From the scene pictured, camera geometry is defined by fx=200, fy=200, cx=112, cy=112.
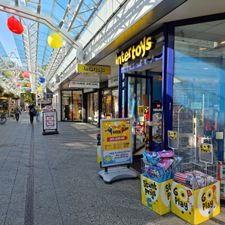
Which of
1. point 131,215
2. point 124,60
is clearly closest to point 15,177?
point 131,215

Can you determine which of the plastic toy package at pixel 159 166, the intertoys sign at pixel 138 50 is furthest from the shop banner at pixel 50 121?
the plastic toy package at pixel 159 166

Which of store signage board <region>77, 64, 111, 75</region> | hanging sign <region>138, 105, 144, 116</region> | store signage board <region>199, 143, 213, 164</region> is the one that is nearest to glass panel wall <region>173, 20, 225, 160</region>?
store signage board <region>199, 143, 213, 164</region>

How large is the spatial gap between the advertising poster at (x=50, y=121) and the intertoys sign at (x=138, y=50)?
20.3 ft

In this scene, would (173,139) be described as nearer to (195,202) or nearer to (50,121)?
(195,202)

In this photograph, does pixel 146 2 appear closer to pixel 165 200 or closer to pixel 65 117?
pixel 165 200

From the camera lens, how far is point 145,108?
6180mm

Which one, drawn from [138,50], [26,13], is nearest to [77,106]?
[26,13]

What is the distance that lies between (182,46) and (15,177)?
4.23 meters

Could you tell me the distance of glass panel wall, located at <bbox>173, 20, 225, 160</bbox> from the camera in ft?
11.6

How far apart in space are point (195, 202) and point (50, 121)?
8.96 m

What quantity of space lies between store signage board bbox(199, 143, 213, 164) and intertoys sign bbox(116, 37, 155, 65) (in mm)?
2134

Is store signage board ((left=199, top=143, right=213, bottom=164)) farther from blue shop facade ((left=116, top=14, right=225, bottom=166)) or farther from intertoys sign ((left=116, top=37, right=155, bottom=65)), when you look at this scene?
intertoys sign ((left=116, top=37, right=155, bottom=65))

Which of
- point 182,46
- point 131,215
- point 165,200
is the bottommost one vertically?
point 131,215

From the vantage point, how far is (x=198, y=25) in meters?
3.53
